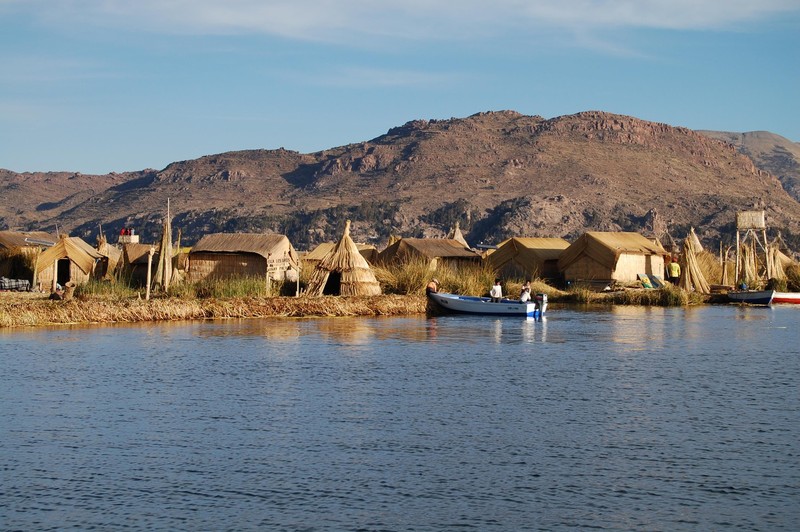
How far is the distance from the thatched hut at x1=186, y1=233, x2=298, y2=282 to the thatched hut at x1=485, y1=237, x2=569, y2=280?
46.9 ft

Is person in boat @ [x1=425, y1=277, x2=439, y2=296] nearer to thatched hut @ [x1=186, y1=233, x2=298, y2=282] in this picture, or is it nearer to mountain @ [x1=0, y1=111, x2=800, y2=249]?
thatched hut @ [x1=186, y1=233, x2=298, y2=282]

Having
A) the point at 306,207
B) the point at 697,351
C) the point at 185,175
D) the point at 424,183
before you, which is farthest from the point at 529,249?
the point at 185,175

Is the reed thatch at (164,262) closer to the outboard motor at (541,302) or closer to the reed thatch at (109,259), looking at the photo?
the reed thatch at (109,259)

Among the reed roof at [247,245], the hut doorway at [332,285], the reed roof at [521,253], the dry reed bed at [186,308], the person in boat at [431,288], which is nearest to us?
the dry reed bed at [186,308]

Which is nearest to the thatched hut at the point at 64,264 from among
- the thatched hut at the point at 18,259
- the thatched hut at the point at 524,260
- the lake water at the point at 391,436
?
the thatched hut at the point at 18,259

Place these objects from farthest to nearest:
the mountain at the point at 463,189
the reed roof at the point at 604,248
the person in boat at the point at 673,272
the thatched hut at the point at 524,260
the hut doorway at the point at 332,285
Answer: the mountain at the point at 463,189
the person in boat at the point at 673,272
the thatched hut at the point at 524,260
the reed roof at the point at 604,248
the hut doorway at the point at 332,285

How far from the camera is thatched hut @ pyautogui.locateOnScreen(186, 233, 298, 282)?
137 ft

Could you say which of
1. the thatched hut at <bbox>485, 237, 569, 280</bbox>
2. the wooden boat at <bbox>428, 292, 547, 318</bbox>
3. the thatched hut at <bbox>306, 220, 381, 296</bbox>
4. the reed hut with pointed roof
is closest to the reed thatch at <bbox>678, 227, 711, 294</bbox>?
the thatched hut at <bbox>485, 237, 569, 280</bbox>

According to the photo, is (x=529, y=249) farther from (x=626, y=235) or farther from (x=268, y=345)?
(x=268, y=345)

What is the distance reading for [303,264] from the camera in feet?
148

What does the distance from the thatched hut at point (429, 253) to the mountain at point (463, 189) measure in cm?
5890

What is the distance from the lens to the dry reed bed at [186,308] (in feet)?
101

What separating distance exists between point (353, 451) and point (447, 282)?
29.4m

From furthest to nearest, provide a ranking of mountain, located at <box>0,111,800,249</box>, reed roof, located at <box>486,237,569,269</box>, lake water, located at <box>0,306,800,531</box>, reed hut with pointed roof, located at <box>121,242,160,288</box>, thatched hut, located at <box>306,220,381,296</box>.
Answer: mountain, located at <box>0,111,800,249</box> → reed roof, located at <box>486,237,569,269</box> → reed hut with pointed roof, located at <box>121,242,160,288</box> → thatched hut, located at <box>306,220,381,296</box> → lake water, located at <box>0,306,800,531</box>
